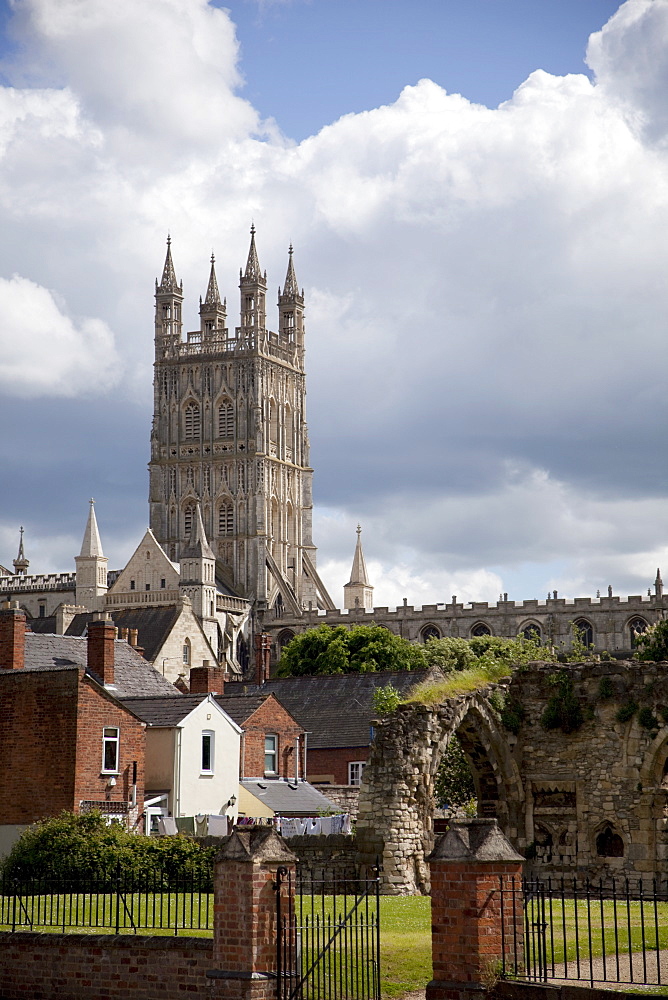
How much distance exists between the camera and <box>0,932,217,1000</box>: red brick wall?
58.0 ft

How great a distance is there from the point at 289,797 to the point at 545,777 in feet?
54.7

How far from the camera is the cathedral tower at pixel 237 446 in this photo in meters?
139

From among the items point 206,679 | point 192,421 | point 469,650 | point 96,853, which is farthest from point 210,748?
point 192,421

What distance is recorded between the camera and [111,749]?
36.3m

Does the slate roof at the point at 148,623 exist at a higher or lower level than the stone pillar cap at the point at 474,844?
higher

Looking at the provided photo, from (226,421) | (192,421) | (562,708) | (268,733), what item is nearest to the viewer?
(562,708)

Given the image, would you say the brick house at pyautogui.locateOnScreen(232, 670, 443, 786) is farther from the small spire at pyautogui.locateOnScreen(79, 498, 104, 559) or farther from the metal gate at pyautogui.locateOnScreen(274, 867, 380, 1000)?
the small spire at pyautogui.locateOnScreen(79, 498, 104, 559)

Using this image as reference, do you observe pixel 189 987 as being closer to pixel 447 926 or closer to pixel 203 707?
pixel 447 926

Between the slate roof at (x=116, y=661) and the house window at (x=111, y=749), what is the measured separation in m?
3.60

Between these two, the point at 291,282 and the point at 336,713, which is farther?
the point at 291,282

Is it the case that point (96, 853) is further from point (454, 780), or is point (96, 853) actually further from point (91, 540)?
point (91, 540)

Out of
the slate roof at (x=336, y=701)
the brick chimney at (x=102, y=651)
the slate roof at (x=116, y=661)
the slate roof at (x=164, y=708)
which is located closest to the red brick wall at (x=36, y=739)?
the slate roof at (x=116, y=661)

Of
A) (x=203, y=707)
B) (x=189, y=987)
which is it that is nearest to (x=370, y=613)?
(x=203, y=707)

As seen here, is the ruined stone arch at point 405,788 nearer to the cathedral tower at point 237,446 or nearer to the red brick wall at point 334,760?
the red brick wall at point 334,760
